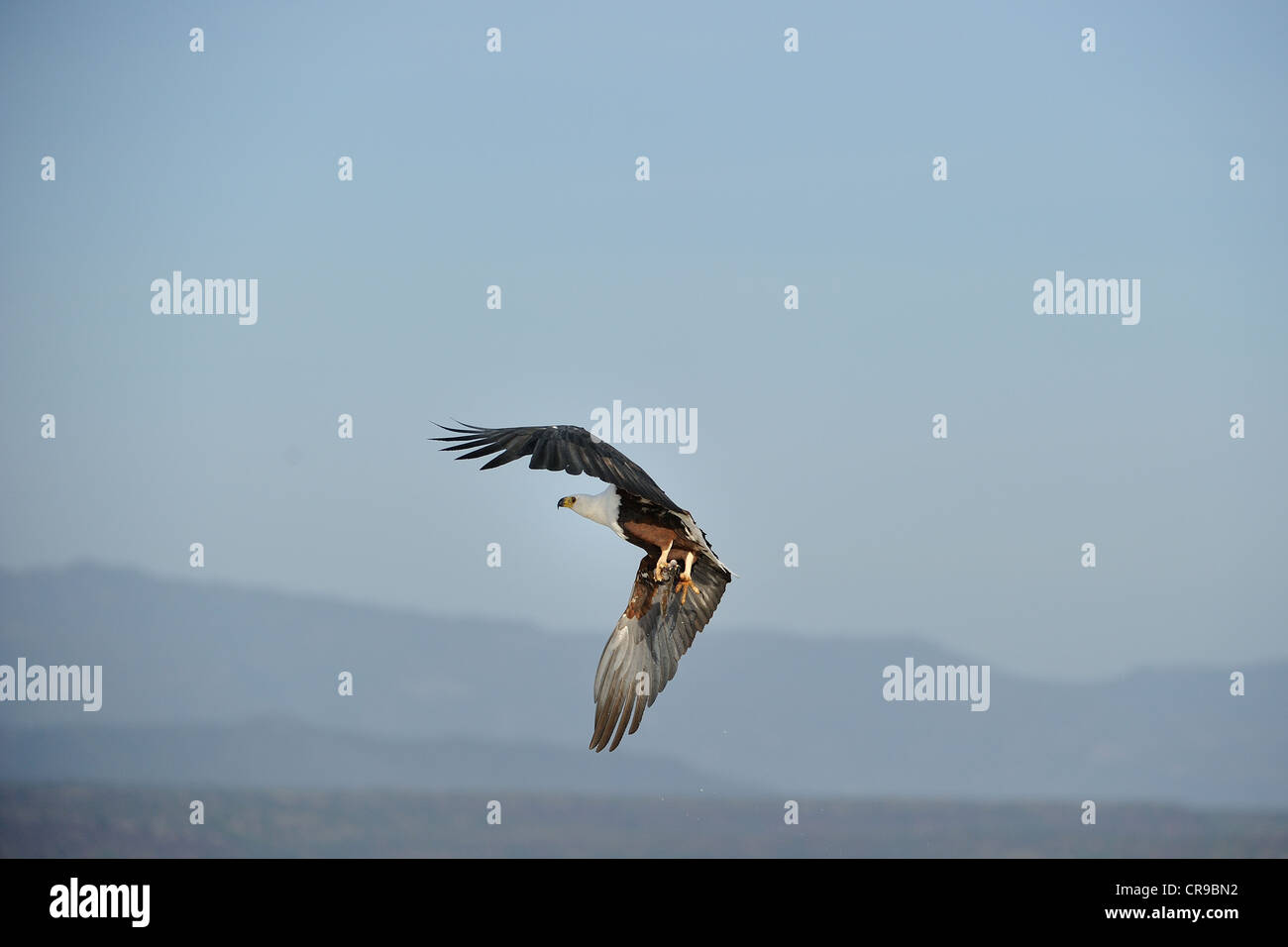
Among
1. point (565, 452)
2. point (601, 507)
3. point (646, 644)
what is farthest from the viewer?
point (646, 644)

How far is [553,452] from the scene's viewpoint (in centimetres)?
1145

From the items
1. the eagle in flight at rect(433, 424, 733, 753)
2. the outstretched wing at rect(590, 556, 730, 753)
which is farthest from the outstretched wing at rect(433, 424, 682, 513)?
the outstretched wing at rect(590, 556, 730, 753)

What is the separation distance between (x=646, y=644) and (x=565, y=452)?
3.16 meters

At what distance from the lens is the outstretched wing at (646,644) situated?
13758mm

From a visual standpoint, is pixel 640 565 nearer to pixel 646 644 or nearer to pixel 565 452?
pixel 646 644

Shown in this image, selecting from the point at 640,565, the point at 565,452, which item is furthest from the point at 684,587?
the point at 565,452

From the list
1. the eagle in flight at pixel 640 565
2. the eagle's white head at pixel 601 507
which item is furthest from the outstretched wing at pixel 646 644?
the eagle's white head at pixel 601 507

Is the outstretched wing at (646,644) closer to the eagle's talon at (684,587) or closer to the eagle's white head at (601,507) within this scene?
the eagle's talon at (684,587)

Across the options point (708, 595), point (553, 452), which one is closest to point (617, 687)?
point (708, 595)

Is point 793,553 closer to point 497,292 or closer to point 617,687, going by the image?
point 617,687

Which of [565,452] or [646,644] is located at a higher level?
[565,452]

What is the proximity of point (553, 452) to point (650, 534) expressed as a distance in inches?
70.5

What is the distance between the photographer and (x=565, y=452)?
1148 centimetres

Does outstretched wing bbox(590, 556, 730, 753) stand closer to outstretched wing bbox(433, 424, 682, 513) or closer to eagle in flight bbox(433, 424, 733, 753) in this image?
eagle in flight bbox(433, 424, 733, 753)
